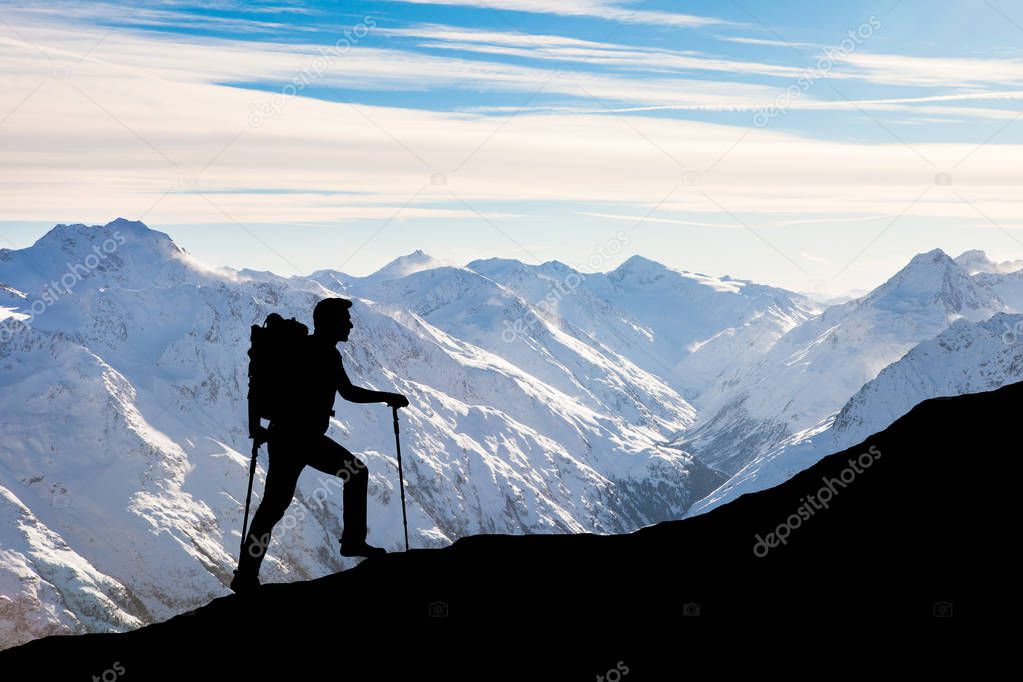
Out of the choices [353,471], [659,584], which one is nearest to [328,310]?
[353,471]

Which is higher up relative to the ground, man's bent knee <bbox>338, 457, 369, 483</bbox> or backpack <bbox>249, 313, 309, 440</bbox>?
backpack <bbox>249, 313, 309, 440</bbox>

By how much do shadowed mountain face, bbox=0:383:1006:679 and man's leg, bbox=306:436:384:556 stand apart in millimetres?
419

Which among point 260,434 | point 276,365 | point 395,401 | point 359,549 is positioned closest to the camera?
point 276,365

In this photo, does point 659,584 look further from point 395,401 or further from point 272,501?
point 272,501

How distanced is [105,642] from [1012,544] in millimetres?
12376

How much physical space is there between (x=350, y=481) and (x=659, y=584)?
473 centimetres

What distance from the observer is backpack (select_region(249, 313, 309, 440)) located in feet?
50.3

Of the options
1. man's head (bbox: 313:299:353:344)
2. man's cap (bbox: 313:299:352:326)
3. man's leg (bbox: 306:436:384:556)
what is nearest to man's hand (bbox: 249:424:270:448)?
man's leg (bbox: 306:436:384:556)

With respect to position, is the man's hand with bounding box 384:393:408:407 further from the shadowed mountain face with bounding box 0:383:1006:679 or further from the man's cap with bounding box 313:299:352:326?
the shadowed mountain face with bounding box 0:383:1006:679

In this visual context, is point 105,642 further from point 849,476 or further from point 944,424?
point 944,424

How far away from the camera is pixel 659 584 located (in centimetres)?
1452

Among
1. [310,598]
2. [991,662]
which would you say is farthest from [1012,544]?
[310,598]

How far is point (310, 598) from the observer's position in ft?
50.5

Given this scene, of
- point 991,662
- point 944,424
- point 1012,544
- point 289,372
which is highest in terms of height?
point 289,372
